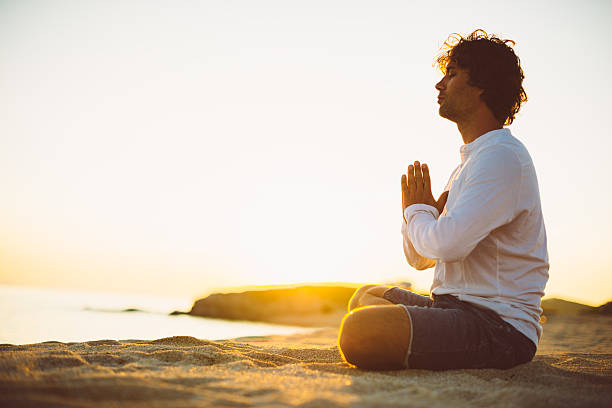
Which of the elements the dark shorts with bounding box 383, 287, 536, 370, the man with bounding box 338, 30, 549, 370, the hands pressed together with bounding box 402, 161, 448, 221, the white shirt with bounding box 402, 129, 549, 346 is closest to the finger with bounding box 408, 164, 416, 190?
the hands pressed together with bounding box 402, 161, 448, 221

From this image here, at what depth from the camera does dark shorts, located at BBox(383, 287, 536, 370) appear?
1.89 meters

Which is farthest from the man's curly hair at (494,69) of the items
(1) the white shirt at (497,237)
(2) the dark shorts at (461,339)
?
(2) the dark shorts at (461,339)

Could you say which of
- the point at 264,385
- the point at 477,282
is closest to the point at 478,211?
the point at 477,282

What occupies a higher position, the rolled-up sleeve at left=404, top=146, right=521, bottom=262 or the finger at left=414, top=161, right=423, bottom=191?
the finger at left=414, top=161, right=423, bottom=191

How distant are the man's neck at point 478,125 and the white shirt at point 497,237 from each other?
266mm

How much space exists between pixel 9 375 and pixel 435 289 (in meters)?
1.78

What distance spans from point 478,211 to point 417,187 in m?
0.48

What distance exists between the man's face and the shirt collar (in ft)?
0.58

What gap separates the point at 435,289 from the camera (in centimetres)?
219

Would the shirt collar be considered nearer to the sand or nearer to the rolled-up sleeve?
the rolled-up sleeve

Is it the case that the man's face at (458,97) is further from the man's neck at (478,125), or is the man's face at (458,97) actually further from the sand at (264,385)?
the sand at (264,385)

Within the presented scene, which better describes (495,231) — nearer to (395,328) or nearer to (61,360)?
(395,328)

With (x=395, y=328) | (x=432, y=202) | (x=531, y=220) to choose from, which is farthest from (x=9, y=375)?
(x=531, y=220)

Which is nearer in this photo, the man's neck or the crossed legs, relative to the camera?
the crossed legs
